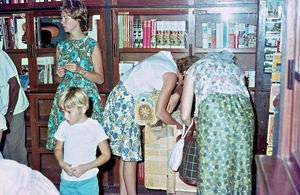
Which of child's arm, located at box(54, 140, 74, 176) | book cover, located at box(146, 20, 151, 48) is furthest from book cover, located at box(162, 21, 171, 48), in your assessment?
child's arm, located at box(54, 140, 74, 176)

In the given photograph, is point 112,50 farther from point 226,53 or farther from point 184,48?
point 226,53

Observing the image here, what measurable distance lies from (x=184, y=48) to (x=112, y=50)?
0.60m

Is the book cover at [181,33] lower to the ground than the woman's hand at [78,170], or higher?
higher

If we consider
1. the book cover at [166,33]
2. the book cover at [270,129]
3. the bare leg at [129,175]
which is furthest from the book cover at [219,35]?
the bare leg at [129,175]

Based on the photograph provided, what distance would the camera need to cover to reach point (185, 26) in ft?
11.2

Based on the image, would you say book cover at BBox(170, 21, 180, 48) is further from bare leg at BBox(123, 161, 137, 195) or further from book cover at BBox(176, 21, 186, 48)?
bare leg at BBox(123, 161, 137, 195)

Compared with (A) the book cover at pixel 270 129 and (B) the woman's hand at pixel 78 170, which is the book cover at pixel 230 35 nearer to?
(A) the book cover at pixel 270 129

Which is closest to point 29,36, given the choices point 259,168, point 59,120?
point 59,120

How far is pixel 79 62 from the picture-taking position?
10.1ft

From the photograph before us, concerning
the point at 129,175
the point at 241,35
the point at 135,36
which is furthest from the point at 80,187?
the point at 241,35

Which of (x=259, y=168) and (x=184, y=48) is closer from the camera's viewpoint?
(x=259, y=168)

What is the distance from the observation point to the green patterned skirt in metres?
2.29

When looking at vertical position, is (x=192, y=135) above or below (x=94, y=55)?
below

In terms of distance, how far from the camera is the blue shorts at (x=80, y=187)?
2344mm
